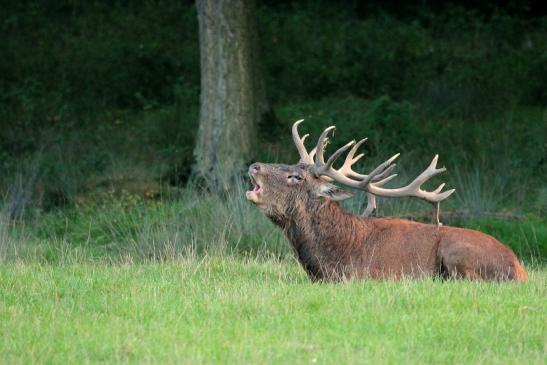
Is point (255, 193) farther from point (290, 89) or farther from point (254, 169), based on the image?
point (290, 89)

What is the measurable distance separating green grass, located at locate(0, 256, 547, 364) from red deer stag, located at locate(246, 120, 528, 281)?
52cm

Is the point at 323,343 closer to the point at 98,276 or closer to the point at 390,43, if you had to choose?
the point at 98,276

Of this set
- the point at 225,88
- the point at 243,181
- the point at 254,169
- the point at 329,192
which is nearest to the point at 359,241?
the point at 329,192

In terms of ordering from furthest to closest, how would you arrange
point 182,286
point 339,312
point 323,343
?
point 182,286 < point 339,312 < point 323,343

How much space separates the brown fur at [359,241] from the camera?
1194 cm

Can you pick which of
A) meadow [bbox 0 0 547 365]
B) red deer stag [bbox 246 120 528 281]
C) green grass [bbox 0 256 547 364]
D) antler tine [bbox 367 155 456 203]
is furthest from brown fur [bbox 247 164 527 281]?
green grass [bbox 0 256 547 364]

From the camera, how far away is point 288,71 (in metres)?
25.8

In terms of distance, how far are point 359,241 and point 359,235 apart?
66mm

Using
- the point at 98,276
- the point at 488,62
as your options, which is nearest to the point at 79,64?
the point at 488,62

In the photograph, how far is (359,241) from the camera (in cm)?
1225

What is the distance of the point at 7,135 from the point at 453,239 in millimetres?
11724

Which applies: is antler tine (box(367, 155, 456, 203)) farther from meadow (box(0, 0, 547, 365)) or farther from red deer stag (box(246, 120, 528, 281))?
meadow (box(0, 0, 547, 365))

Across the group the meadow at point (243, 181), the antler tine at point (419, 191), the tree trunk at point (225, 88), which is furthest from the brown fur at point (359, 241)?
the tree trunk at point (225, 88)

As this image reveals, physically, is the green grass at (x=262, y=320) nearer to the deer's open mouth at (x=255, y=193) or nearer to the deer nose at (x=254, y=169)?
the deer's open mouth at (x=255, y=193)
